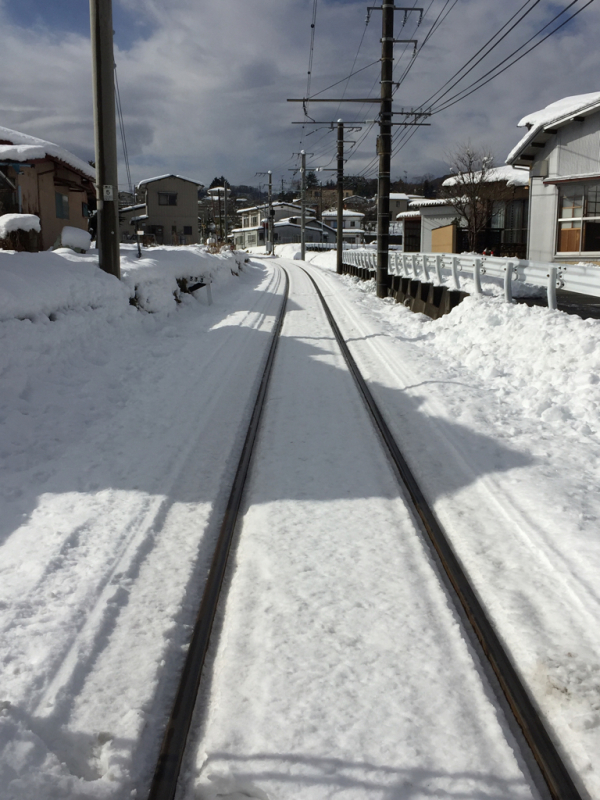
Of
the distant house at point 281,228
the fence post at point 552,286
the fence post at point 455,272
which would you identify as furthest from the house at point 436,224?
the distant house at point 281,228

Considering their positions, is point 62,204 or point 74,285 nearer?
point 74,285

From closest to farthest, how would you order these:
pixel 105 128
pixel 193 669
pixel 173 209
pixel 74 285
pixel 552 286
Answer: pixel 193 669 < pixel 552 286 < pixel 74 285 < pixel 105 128 < pixel 173 209

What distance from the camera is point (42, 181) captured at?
20078mm

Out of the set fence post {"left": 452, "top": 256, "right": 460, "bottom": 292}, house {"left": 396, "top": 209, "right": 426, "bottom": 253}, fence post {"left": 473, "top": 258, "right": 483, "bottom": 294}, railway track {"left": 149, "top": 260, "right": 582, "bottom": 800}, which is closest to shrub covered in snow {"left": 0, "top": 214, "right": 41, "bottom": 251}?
fence post {"left": 452, "top": 256, "right": 460, "bottom": 292}

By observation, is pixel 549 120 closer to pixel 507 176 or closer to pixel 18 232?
pixel 18 232

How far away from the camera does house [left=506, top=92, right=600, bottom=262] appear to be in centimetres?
1964

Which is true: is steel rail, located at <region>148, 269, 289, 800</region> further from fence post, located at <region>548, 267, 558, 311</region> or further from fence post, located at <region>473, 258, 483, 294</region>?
fence post, located at <region>473, 258, 483, 294</region>

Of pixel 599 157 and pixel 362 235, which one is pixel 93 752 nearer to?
pixel 599 157

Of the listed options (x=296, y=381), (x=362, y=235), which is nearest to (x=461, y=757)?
(x=296, y=381)

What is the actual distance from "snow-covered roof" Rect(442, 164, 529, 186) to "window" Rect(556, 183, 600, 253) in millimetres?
13955

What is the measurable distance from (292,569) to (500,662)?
1.39 meters

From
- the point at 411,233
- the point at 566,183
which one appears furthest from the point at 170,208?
the point at 566,183

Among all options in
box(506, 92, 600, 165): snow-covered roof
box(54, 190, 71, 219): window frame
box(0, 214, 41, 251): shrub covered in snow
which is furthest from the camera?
box(54, 190, 71, 219): window frame

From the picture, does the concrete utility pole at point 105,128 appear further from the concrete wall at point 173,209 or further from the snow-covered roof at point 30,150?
the concrete wall at point 173,209
